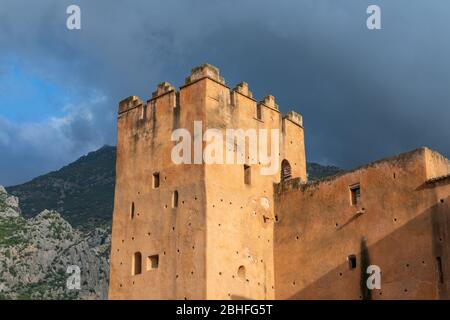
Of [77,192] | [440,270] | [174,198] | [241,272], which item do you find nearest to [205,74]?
[174,198]

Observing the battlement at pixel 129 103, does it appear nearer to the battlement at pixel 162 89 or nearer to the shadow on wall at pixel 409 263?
the battlement at pixel 162 89

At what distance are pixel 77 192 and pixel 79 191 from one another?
0.47 metres

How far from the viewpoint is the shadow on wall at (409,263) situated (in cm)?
2559

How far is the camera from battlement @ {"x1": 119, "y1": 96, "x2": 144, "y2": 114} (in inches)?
1316

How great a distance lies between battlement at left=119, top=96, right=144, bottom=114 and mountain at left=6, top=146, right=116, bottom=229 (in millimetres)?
54905

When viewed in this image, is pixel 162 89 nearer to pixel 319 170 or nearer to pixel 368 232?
pixel 368 232

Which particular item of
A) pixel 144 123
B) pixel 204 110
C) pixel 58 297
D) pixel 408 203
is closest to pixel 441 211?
pixel 408 203

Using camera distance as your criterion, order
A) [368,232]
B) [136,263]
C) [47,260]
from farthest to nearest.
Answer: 1. [47,260]
2. [136,263]
3. [368,232]

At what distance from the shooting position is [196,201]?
28.7 metres

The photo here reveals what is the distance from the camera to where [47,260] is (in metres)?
73.8

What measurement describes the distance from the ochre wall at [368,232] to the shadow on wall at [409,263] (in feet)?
0.12

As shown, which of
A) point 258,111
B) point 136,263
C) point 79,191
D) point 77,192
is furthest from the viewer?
point 79,191

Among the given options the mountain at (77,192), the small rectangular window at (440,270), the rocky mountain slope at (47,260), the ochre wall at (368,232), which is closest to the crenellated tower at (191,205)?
the ochre wall at (368,232)
